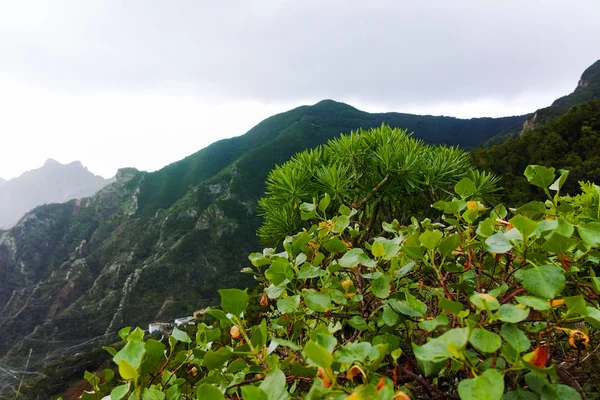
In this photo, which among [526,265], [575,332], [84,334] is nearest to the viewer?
[575,332]

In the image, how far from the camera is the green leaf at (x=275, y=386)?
1.73ft

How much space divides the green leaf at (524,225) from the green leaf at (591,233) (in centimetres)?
12

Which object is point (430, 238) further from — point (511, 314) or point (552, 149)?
point (552, 149)

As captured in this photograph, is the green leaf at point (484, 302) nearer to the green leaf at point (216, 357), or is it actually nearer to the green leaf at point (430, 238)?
the green leaf at point (430, 238)

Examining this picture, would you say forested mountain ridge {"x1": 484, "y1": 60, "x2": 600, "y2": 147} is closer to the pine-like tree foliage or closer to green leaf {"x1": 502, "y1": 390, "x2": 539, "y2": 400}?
the pine-like tree foliage

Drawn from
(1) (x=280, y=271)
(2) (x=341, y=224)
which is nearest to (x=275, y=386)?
(1) (x=280, y=271)

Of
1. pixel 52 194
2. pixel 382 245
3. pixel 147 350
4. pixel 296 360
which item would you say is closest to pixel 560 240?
pixel 382 245

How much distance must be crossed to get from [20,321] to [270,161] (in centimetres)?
4829

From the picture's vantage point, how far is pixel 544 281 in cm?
55

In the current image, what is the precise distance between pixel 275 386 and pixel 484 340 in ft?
1.12

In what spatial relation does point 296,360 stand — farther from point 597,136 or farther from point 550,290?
point 597,136

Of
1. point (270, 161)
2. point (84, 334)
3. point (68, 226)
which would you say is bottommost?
point (84, 334)

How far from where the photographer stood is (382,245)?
774mm

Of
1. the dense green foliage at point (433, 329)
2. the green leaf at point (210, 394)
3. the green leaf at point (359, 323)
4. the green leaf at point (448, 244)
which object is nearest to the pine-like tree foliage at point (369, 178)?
the dense green foliage at point (433, 329)
